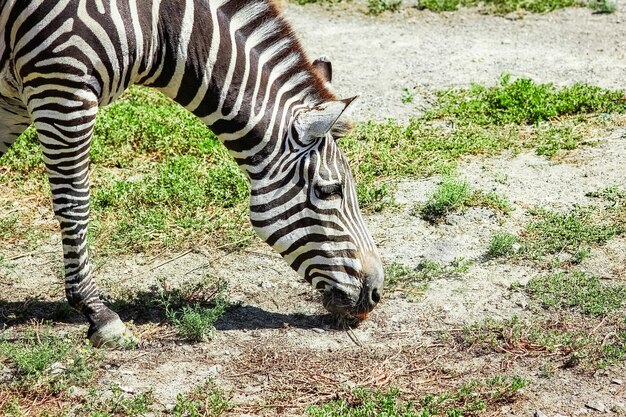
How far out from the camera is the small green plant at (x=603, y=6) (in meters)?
13.4

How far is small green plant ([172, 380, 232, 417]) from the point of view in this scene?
5594 mm

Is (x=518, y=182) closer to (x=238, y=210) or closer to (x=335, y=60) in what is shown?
(x=238, y=210)

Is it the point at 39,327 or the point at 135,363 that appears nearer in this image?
the point at 135,363

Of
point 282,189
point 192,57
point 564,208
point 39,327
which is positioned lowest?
point 564,208

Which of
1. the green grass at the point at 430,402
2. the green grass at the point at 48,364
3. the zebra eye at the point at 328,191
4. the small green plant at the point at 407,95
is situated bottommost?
the green grass at the point at 430,402

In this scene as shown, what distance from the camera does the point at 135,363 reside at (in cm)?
621

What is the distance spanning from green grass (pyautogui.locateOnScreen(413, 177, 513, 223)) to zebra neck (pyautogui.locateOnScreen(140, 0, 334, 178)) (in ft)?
7.21

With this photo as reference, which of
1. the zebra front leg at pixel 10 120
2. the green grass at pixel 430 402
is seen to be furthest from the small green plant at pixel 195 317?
the zebra front leg at pixel 10 120

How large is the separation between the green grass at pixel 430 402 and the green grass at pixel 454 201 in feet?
8.55

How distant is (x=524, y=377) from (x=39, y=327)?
10.9 feet

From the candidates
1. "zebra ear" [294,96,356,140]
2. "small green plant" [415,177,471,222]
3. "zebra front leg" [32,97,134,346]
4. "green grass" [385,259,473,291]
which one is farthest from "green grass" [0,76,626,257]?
"zebra ear" [294,96,356,140]

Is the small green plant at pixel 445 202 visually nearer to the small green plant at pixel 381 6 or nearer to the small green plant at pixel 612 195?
the small green plant at pixel 612 195

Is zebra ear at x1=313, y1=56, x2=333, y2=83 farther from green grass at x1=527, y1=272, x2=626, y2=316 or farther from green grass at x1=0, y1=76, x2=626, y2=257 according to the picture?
green grass at x1=527, y1=272, x2=626, y2=316

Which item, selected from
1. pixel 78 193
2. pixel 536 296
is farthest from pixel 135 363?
pixel 536 296
